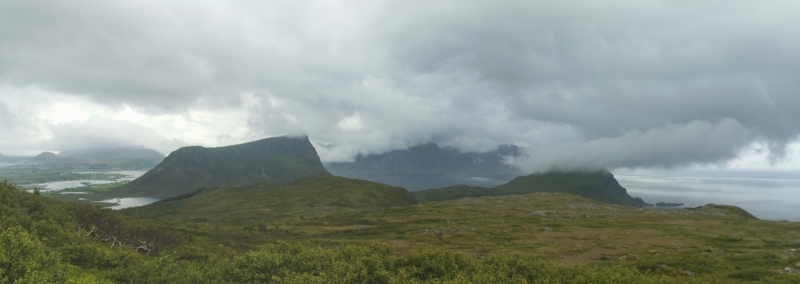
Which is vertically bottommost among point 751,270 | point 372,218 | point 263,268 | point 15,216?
point 372,218

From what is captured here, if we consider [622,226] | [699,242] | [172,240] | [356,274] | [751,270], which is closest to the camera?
[356,274]

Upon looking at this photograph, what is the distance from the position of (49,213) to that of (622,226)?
542ft

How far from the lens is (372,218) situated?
543 feet

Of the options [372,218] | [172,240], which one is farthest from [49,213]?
[372,218]

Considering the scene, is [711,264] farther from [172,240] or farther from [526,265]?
[172,240]

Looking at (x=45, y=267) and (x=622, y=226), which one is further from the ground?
(x=45, y=267)

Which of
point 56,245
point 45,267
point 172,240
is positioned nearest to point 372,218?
point 172,240

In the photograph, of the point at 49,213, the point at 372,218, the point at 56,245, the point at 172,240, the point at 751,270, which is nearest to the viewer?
the point at 56,245

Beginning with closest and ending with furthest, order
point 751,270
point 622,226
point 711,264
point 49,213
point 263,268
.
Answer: point 263,268, point 49,213, point 751,270, point 711,264, point 622,226

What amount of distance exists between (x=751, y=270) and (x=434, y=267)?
5449 cm

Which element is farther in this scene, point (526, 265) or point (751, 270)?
point (751, 270)

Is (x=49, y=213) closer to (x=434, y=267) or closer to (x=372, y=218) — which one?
(x=434, y=267)

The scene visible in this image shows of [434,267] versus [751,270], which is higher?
[434,267]

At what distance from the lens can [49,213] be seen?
4847 cm
